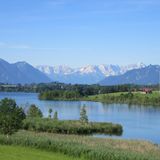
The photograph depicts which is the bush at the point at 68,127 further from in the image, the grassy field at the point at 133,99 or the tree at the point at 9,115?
the grassy field at the point at 133,99

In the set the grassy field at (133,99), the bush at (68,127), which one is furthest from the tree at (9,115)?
the grassy field at (133,99)

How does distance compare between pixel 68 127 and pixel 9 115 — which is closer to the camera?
pixel 9 115

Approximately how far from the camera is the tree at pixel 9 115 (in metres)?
36.4

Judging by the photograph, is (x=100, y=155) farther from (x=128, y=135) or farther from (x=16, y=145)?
(x=128, y=135)

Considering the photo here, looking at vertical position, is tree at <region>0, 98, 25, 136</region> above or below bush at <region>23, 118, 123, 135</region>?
above

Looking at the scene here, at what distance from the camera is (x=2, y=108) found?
36.5m

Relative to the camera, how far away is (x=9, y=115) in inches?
1439

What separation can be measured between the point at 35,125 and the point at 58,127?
3.53 m

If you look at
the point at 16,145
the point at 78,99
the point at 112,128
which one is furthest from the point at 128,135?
the point at 78,99

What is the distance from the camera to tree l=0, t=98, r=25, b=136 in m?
36.4

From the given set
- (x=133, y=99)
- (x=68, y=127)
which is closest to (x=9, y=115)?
(x=68, y=127)

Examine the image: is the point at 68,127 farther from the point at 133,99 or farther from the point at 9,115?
the point at 133,99

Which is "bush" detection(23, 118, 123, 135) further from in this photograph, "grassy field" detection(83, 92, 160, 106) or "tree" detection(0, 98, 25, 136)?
"grassy field" detection(83, 92, 160, 106)

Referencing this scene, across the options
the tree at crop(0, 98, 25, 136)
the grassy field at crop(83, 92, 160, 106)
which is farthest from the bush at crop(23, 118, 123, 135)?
the grassy field at crop(83, 92, 160, 106)
